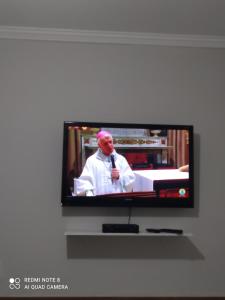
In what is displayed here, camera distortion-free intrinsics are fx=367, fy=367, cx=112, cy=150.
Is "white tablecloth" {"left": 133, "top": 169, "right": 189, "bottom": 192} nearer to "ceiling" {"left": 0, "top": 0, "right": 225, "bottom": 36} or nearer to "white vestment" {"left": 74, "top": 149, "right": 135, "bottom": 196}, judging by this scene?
"white vestment" {"left": 74, "top": 149, "right": 135, "bottom": 196}

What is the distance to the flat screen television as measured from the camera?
9.82 feet

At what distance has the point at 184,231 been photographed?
3.15 meters

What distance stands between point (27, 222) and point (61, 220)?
28 cm

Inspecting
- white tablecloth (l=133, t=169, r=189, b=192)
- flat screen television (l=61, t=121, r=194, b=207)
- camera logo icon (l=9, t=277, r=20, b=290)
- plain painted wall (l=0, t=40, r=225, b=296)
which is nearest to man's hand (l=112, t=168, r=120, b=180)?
flat screen television (l=61, t=121, r=194, b=207)

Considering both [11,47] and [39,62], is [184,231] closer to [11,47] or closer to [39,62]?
Result: [39,62]

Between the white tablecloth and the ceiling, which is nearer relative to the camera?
the ceiling

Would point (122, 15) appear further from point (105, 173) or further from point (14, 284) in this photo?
point (14, 284)

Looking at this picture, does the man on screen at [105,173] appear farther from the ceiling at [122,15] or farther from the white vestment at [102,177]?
the ceiling at [122,15]

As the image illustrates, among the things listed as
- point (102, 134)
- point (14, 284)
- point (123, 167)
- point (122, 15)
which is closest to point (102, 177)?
point (123, 167)

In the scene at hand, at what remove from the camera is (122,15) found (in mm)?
2953

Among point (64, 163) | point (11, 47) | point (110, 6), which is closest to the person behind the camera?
point (110, 6)

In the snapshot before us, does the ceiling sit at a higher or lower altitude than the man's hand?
higher

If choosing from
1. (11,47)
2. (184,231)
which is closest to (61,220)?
(184,231)

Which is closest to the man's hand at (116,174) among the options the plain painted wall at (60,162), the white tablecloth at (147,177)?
the white tablecloth at (147,177)
